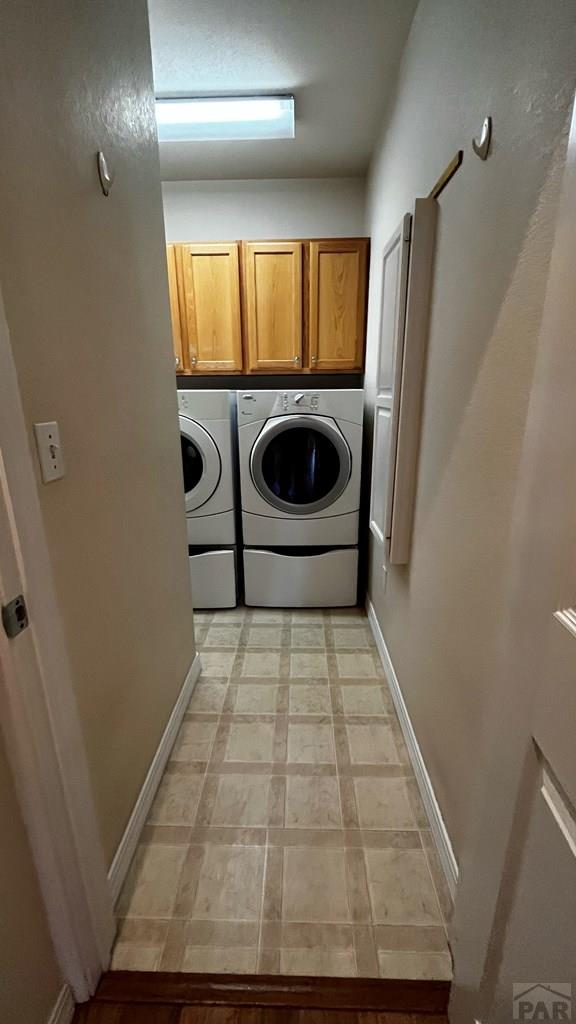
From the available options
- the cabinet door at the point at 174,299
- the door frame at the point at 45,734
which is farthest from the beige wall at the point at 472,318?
the cabinet door at the point at 174,299

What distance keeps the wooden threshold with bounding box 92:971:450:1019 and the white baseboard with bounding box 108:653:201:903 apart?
0.18 meters

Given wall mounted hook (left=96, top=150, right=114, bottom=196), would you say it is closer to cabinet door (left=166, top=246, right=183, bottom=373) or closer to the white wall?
cabinet door (left=166, top=246, right=183, bottom=373)

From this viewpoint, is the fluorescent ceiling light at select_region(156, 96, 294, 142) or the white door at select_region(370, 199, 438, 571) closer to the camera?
the white door at select_region(370, 199, 438, 571)

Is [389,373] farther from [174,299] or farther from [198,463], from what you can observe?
[174,299]

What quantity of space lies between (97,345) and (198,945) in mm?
1448

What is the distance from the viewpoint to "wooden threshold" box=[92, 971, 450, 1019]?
2.91 ft

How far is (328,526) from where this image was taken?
94.3 inches

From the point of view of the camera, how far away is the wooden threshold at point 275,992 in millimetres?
886

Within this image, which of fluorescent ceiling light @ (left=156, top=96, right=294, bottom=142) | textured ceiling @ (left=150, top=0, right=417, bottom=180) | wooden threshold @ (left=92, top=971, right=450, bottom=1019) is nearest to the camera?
wooden threshold @ (left=92, top=971, right=450, bottom=1019)

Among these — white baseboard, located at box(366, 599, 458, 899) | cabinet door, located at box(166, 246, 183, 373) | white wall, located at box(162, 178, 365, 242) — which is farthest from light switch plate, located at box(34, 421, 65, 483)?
white wall, located at box(162, 178, 365, 242)

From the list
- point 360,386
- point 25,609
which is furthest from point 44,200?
point 360,386

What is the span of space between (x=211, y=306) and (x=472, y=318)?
1.90 meters

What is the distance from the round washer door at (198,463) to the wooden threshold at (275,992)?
1.81 metres

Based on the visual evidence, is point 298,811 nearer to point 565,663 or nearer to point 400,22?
point 565,663
